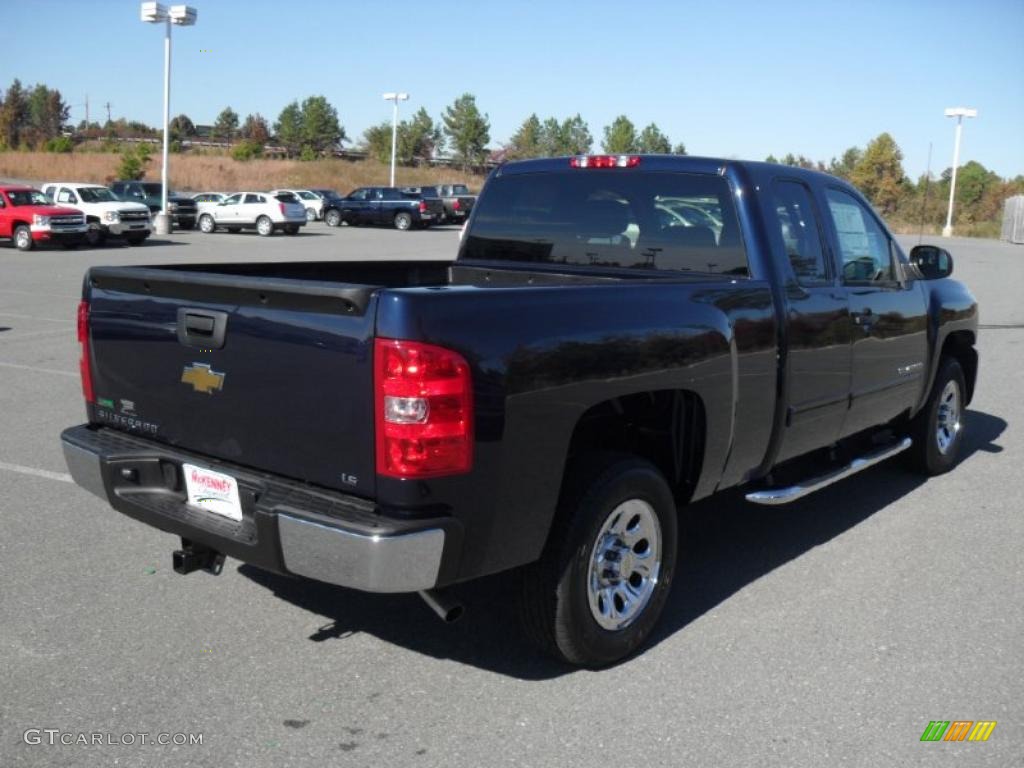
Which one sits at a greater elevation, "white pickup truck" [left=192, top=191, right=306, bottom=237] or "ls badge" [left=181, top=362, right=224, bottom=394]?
"white pickup truck" [left=192, top=191, right=306, bottom=237]

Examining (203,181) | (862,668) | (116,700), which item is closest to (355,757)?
(116,700)

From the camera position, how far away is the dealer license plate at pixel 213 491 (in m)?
3.53

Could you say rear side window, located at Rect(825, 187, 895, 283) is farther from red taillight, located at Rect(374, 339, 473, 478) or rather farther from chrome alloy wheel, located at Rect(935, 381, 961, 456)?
red taillight, located at Rect(374, 339, 473, 478)

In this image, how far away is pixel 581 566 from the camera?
12.1 ft

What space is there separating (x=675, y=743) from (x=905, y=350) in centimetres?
344

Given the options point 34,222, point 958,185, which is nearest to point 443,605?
point 34,222

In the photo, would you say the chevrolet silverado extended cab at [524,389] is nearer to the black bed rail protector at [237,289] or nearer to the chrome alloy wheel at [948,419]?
the black bed rail protector at [237,289]

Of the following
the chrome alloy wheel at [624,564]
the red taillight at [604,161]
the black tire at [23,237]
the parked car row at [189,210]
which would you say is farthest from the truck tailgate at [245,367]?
the black tire at [23,237]

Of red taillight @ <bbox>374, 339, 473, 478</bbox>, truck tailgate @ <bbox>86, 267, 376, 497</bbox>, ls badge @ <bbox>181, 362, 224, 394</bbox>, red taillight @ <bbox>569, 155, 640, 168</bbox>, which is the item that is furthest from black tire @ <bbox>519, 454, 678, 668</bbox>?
red taillight @ <bbox>569, 155, 640, 168</bbox>

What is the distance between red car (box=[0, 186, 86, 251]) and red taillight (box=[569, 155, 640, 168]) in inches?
972

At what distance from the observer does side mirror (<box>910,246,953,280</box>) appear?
243 inches

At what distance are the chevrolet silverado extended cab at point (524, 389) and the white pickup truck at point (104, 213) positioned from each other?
25.6 meters

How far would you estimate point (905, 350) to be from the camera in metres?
5.97

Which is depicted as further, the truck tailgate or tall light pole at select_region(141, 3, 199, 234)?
tall light pole at select_region(141, 3, 199, 234)
